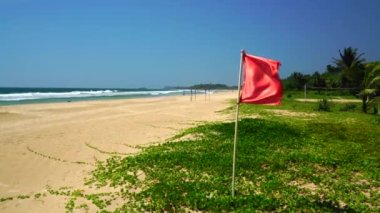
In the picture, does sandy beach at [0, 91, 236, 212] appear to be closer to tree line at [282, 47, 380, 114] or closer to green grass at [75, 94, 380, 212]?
green grass at [75, 94, 380, 212]

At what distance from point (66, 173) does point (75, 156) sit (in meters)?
2.20

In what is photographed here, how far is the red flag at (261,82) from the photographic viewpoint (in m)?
7.08

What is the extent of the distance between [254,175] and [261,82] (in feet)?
10.1

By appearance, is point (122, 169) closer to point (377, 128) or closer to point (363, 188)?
point (363, 188)

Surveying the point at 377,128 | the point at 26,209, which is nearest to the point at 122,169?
the point at 26,209

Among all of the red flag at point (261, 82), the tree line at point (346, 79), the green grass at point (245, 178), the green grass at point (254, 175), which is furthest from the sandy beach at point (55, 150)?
the tree line at point (346, 79)

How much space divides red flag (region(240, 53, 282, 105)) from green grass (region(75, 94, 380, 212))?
6.99 feet

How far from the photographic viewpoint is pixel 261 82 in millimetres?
7168

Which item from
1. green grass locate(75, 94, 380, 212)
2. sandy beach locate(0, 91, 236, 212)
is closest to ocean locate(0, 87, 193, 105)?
sandy beach locate(0, 91, 236, 212)

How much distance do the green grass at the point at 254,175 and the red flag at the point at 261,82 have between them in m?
2.13

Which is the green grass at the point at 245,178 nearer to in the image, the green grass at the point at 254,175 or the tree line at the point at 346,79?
the green grass at the point at 254,175

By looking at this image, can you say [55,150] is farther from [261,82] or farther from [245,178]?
[261,82]

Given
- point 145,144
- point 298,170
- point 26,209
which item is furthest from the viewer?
point 145,144

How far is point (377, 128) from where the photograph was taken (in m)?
18.0
